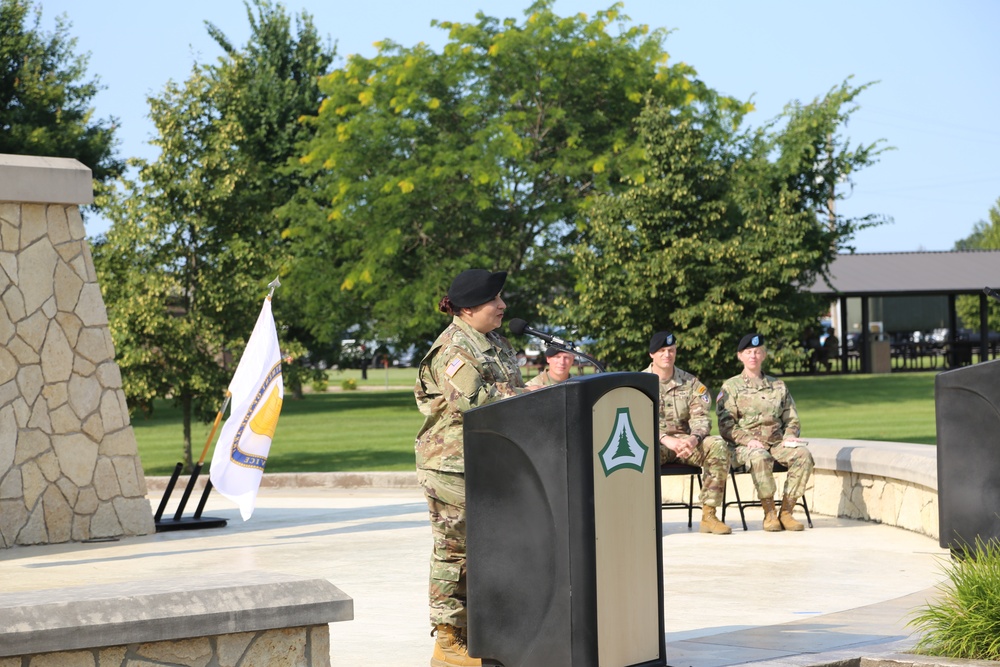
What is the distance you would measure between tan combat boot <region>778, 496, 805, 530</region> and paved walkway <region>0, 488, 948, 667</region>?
0.21m

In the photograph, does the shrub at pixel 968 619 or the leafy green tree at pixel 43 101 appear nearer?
the shrub at pixel 968 619

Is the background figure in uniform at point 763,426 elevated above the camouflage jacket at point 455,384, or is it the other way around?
the camouflage jacket at point 455,384

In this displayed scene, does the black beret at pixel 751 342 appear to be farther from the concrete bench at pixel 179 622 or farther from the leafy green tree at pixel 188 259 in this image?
the leafy green tree at pixel 188 259

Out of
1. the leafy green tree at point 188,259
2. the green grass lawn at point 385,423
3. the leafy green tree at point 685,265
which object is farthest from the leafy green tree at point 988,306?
the leafy green tree at point 188,259

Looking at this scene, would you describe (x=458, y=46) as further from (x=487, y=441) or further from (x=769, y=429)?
(x=487, y=441)

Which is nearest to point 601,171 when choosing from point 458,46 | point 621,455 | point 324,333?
point 458,46

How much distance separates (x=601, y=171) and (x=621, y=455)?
100 feet

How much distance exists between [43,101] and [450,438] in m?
36.9

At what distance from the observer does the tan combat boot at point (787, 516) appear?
448 inches

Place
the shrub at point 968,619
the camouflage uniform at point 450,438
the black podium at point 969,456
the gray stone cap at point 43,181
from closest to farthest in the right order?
the shrub at point 968,619, the camouflage uniform at point 450,438, the black podium at point 969,456, the gray stone cap at point 43,181

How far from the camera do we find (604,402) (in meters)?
5.11

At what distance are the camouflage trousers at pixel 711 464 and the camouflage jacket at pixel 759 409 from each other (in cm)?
36

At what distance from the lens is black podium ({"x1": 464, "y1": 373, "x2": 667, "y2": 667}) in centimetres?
493

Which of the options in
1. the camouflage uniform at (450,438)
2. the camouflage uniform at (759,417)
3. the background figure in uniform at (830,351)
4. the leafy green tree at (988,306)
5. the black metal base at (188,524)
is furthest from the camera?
the leafy green tree at (988,306)
